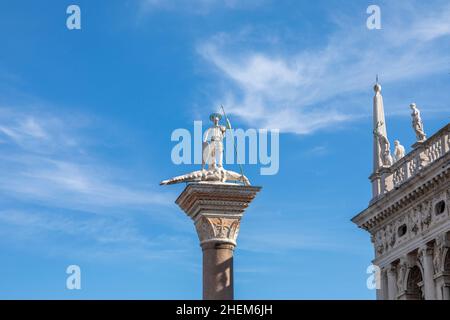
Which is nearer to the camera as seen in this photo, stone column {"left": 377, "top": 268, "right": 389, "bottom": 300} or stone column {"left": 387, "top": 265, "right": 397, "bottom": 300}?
stone column {"left": 387, "top": 265, "right": 397, "bottom": 300}

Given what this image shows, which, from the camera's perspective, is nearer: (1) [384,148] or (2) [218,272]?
(2) [218,272]

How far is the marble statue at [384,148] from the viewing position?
1921 inches

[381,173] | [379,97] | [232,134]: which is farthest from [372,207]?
[232,134]

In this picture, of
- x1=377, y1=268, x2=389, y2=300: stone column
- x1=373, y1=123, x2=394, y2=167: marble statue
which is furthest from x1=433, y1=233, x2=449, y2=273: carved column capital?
x1=373, y1=123, x2=394, y2=167: marble statue

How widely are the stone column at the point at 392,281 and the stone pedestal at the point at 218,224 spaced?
23.3 metres

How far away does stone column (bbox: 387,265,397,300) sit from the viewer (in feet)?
157

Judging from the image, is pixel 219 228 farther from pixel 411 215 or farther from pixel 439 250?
pixel 411 215

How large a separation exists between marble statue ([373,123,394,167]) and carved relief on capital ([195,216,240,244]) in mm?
23765

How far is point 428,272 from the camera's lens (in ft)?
145

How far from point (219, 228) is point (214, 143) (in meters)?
2.46

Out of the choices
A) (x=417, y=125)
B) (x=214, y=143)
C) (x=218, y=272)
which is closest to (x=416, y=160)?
(x=417, y=125)

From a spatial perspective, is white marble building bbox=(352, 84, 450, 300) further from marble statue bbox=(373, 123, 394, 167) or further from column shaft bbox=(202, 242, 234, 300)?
column shaft bbox=(202, 242, 234, 300)

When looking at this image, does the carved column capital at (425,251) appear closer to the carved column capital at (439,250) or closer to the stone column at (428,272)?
the stone column at (428,272)
